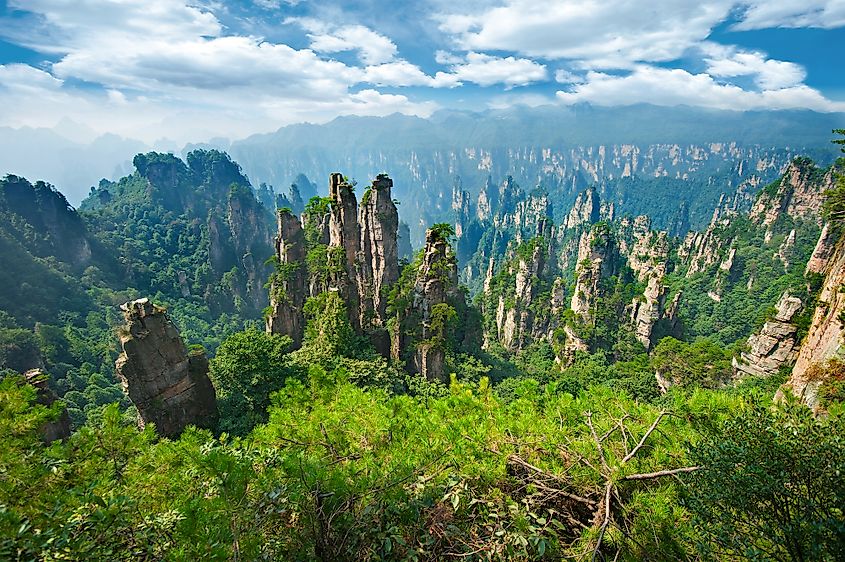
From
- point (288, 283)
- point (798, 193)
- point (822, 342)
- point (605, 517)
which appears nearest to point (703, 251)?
point (798, 193)

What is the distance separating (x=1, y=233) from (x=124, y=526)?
6140 centimetres

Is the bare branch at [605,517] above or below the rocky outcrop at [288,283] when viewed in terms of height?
above

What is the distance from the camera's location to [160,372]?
627 inches

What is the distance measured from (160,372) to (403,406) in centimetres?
1255

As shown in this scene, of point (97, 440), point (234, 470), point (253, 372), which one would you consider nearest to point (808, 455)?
point (234, 470)

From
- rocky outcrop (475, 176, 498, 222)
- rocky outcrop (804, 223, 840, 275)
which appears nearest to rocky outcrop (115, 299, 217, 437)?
rocky outcrop (804, 223, 840, 275)

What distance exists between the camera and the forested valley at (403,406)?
4.06 m

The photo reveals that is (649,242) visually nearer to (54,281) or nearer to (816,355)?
(816,355)

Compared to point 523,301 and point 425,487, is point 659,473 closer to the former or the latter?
point 425,487

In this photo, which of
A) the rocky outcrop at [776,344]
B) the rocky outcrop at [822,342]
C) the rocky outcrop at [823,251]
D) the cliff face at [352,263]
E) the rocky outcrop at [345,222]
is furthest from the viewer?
the rocky outcrop at [823,251]

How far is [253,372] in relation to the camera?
19.1 metres

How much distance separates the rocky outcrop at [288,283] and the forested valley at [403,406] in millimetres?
201

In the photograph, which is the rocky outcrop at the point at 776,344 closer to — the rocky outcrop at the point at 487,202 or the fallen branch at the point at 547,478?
the fallen branch at the point at 547,478

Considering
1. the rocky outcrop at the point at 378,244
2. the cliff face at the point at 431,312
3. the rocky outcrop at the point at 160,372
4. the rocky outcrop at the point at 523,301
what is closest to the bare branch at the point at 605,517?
the rocky outcrop at the point at 160,372
